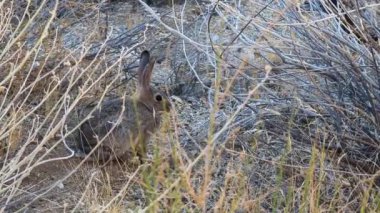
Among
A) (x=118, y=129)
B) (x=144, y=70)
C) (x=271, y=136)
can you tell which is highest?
(x=144, y=70)

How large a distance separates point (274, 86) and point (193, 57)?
782mm

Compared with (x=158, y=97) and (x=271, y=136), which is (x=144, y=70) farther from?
(x=271, y=136)

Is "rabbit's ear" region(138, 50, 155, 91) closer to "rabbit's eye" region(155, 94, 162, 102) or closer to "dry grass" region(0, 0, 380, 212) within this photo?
"rabbit's eye" region(155, 94, 162, 102)

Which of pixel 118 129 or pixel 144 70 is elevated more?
pixel 144 70

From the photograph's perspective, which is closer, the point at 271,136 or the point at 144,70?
the point at 271,136

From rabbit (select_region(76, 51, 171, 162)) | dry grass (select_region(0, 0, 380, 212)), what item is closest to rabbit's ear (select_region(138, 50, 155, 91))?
rabbit (select_region(76, 51, 171, 162))

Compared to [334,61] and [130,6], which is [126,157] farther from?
[130,6]

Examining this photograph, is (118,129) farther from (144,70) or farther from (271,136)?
(271,136)

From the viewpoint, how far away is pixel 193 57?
5.66 meters

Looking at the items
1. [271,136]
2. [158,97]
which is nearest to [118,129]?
[158,97]

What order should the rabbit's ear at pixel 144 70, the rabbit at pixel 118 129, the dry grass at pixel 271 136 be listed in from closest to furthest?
the dry grass at pixel 271 136
the rabbit at pixel 118 129
the rabbit's ear at pixel 144 70

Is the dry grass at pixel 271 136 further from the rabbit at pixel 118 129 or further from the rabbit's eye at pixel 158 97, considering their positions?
the rabbit's eye at pixel 158 97

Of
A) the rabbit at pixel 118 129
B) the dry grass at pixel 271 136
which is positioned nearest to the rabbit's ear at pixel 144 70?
the rabbit at pixel 118 129

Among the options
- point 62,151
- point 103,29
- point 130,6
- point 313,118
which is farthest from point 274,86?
point 130,6
